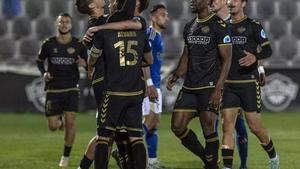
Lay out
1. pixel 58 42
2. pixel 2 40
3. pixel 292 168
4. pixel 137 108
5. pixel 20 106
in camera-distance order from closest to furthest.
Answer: pixel 137 108 → pixel 292 168 → pixel 58 42 → pixel 20 106 → pixel 2 40

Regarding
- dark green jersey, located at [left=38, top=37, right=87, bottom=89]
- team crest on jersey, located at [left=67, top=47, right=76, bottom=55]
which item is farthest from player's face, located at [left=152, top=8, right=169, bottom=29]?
team crest on jersey, located at [left=67, top=47, right=76, bottom=55]

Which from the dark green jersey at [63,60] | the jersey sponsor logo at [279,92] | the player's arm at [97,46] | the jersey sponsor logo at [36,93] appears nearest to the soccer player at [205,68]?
the player's arm at [97,46]

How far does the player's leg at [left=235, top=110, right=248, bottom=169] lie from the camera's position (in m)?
10.6

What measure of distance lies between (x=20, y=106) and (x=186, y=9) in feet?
22.0

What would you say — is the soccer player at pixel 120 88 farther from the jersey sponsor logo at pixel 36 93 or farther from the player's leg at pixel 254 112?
the jersey sponsor logo at pixel 36 93

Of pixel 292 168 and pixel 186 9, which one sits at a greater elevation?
pixel 186 9

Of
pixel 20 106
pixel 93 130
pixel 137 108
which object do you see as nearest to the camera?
pixel 137 108

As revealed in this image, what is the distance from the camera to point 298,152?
12977 mm

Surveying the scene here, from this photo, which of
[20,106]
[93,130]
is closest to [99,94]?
[93,130]

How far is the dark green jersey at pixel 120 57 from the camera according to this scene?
26.6ft

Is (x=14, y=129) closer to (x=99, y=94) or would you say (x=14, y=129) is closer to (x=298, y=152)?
(x=298, y=152)

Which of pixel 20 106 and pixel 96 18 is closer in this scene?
pixel 96 18

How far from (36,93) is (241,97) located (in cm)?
1072

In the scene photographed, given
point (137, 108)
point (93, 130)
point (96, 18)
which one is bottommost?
point (93, 130)
